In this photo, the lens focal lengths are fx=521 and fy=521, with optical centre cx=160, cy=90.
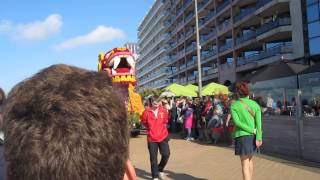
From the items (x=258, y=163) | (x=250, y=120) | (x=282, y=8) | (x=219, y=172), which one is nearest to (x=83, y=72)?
(x=250, y=120)

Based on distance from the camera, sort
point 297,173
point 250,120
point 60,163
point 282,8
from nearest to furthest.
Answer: point 60,163 < point 250,120 < point 297,173 < point 282,8

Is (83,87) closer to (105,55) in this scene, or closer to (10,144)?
(10,144)

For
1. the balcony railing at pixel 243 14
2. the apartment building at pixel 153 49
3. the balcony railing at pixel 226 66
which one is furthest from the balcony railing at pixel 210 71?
the apartment building at pixel 153 49

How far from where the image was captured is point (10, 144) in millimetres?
1615

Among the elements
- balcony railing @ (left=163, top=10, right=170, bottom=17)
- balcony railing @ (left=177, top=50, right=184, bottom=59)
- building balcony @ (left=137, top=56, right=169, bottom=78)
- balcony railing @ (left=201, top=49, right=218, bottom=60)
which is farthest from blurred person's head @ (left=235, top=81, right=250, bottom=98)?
building balcony @ (left=137, top=56, right=169, bottom=78)

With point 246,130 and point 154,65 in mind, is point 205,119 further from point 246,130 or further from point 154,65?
point 154,65

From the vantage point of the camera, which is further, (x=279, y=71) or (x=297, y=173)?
(x=279, y=71)

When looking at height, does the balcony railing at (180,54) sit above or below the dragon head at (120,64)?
above

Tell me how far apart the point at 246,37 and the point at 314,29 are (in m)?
13.1

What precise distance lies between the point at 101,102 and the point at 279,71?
16.0 metres

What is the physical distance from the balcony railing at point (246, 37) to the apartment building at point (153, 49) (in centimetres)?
4964

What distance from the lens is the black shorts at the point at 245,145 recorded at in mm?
7910

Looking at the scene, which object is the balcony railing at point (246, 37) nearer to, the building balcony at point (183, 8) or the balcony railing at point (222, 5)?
the balcony railing at point (222, 5)

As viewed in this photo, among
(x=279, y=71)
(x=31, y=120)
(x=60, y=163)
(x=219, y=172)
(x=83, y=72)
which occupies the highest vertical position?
(x=279, y=71)
